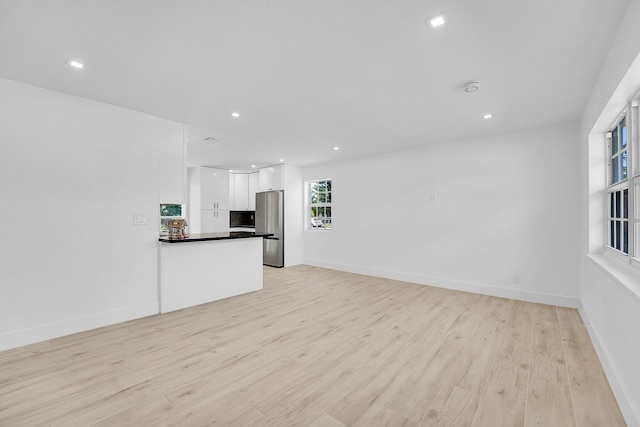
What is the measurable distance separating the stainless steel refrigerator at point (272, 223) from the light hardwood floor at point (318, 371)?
326 cm

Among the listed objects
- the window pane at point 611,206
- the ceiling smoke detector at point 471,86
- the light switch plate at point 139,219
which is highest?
the ceiling smoke detector at point 471,86

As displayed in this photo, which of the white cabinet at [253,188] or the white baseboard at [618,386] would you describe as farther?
the white cabinet at [253,188]

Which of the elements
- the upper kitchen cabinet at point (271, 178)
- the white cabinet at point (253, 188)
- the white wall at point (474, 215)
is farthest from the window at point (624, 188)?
the white cabinet at point (253, 188)

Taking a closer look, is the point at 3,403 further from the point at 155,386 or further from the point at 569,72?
the point at 569,72

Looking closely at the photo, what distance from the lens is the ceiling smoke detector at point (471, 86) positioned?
2578 millimetres

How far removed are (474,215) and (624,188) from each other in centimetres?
216

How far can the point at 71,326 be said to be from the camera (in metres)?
2.89

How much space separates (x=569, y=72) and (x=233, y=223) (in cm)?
778

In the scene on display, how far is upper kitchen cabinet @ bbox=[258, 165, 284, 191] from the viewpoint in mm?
6859

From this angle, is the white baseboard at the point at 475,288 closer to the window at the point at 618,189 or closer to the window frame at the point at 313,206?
the window frame at the point at 313,206

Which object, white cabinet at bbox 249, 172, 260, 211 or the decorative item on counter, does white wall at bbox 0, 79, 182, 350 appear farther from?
white cabinet at bbox 249, 172, 260, 211

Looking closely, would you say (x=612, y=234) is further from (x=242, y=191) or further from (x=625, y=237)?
(x=242, y=191)

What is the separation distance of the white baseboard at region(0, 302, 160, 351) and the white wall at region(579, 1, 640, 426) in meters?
4.40

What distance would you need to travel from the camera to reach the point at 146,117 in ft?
11.3
